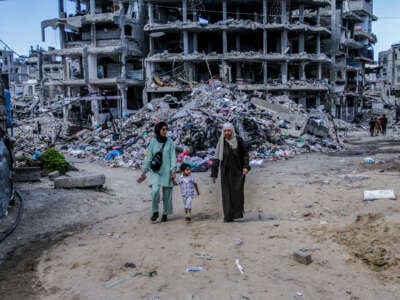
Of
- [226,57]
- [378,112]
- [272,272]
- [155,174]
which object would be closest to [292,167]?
[155,174]

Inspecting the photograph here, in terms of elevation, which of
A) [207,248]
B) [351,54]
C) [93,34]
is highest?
[93,34]

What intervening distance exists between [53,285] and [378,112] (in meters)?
49.7

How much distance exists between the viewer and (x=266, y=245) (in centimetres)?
495

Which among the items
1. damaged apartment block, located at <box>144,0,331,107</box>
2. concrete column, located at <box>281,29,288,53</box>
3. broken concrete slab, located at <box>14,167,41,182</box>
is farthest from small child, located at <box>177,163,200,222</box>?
concrete column, located at <box>281,29,288,53</box>

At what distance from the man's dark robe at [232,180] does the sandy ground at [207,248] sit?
200 mm

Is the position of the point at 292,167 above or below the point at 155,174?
below

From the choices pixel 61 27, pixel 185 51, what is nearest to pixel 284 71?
pixel 185 51

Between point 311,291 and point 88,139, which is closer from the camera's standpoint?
point 311,291

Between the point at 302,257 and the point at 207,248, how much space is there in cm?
115

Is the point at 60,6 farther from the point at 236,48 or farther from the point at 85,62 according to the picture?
the point at 236,48

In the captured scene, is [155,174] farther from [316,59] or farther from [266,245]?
[316,59]

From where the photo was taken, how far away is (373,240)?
482cm

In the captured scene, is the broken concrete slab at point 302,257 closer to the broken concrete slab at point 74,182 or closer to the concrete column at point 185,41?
the broken concrete slab at point 74,182

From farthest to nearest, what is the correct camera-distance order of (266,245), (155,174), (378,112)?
(378,112) → (155,174) → (266,245)
